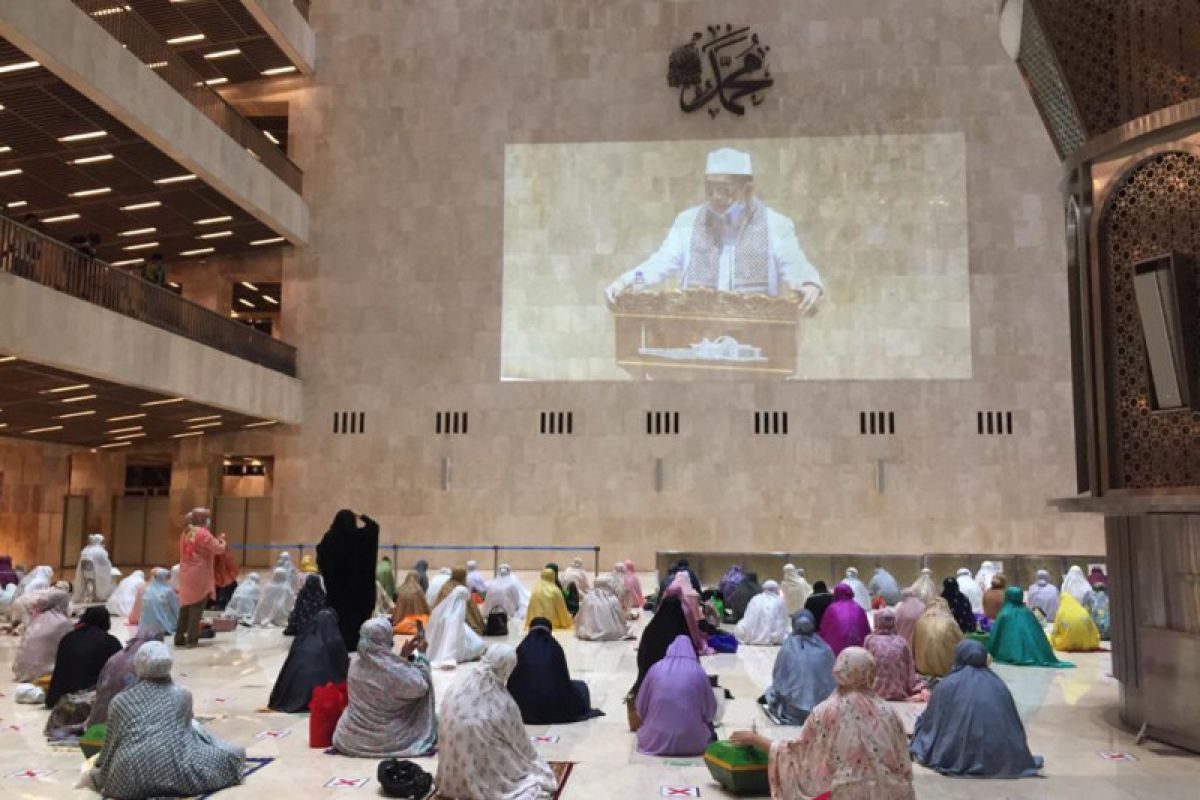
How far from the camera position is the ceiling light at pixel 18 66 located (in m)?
13.6

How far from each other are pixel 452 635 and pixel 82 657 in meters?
3.79

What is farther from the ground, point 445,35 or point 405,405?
point 445,35

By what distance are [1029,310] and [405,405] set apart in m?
14.1

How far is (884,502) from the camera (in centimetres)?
2222

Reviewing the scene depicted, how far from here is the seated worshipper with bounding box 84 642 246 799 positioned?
5.99 meters

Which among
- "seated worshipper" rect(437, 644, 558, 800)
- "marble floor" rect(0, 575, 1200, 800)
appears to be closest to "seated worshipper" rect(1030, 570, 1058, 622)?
"marble floor" rect(0, 575, 1200, 800)

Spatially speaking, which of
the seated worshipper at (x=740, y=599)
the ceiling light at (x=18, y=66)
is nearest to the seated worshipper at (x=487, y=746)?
the seated worshipper at (x=740, y=599)

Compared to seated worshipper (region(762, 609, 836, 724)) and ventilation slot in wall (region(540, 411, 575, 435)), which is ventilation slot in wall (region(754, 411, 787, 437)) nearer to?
ventilation slot in wall (region(540, 411, 575, 435))

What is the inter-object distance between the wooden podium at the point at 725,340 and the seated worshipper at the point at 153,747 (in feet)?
56.6

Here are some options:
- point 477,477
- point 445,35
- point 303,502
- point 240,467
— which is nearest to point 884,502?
point 477,477

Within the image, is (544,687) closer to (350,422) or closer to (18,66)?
(18,66)

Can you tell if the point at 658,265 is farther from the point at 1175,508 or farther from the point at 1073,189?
the point at 1175,508

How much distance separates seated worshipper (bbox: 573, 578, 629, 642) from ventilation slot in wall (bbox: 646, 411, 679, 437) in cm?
981

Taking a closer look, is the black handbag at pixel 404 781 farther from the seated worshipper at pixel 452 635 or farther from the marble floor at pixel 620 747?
the seated worshipper at pixel 452 635
